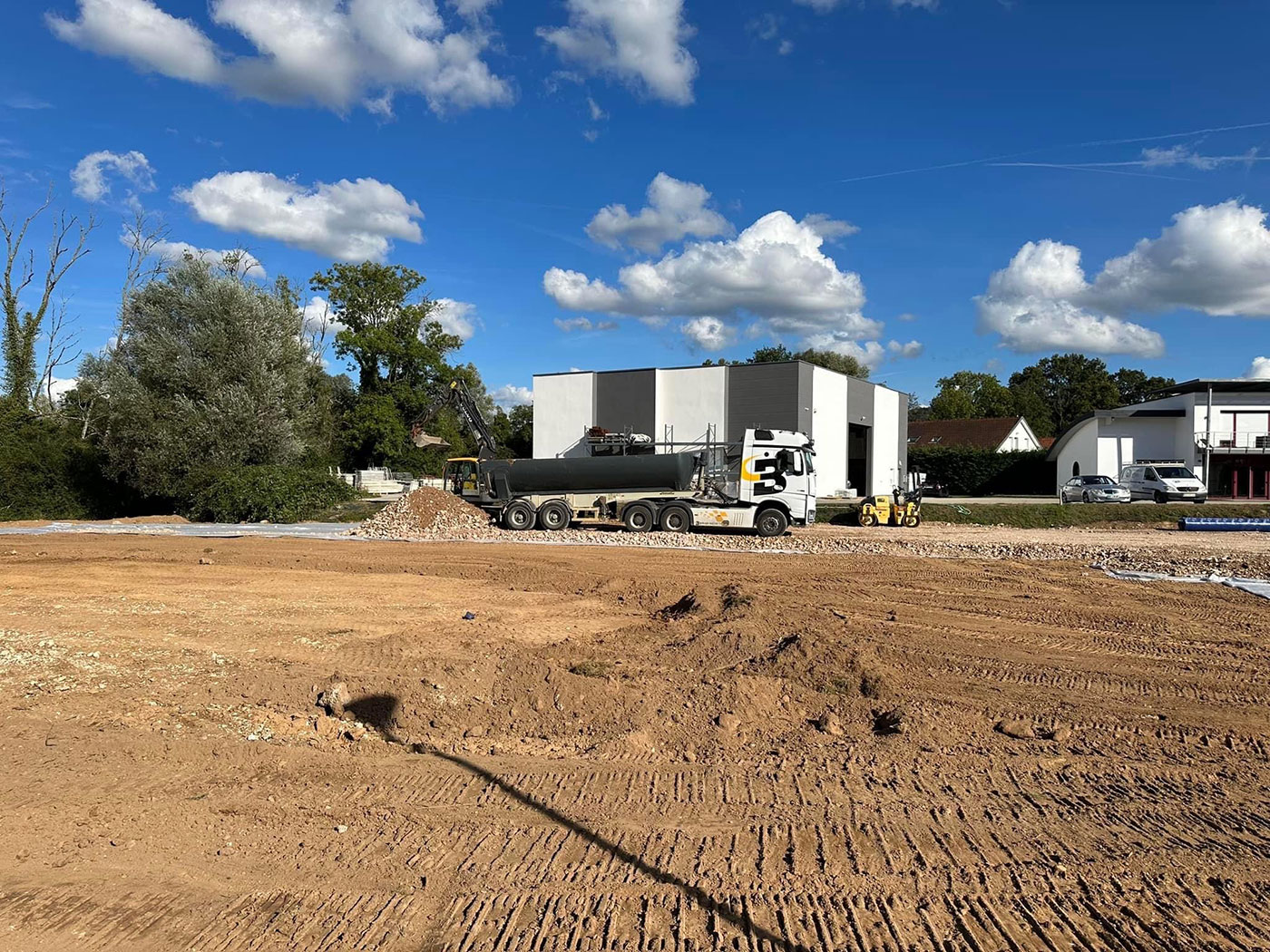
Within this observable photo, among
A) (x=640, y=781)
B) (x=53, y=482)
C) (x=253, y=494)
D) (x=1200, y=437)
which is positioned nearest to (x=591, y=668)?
(x=640, y=781)

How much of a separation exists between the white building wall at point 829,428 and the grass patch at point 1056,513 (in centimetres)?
791

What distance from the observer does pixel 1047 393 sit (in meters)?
88.0

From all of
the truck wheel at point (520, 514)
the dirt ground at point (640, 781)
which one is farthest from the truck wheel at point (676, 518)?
the dirt ground at point (640, 781)

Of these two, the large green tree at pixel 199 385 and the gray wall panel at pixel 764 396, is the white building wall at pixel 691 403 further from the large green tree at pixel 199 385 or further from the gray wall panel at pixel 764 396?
the large green tree at pixel 199 385

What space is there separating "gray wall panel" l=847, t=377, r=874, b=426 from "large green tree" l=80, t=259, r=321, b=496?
26.1 m

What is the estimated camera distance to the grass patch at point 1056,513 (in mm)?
27812

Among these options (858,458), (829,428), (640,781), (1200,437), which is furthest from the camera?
(858,458)

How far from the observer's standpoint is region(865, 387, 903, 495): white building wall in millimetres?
43531

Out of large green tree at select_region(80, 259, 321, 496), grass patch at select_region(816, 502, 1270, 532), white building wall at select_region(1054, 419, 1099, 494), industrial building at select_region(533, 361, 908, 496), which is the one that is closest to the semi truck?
grass patch at select_region(816, 502, 1270, 532)

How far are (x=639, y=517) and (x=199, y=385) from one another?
17.7m

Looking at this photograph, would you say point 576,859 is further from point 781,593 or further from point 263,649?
point 781,593

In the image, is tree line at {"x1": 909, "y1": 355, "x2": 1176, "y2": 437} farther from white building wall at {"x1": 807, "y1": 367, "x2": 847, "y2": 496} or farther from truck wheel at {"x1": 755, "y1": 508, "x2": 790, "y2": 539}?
truck wheel at {"x1": 755, "y1": 508, "x2": 790, "y2": 539}

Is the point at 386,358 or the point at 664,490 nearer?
the point at 664,490

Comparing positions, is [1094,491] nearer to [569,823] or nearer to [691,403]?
[691,403]
